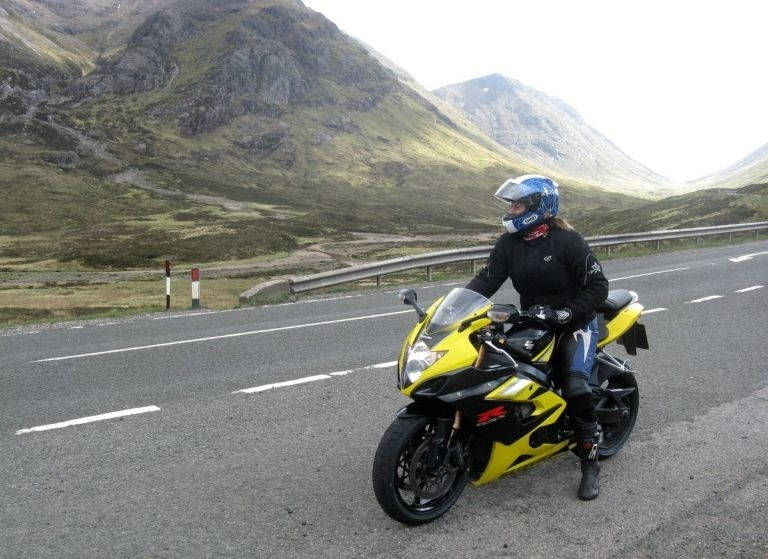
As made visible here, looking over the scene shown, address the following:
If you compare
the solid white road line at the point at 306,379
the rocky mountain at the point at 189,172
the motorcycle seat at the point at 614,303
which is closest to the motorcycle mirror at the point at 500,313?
the motorcycle seat at the point at 614,303

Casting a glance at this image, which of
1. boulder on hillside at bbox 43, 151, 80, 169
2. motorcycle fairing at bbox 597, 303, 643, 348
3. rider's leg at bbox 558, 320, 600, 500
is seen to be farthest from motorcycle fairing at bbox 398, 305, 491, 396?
boulder on hillside at bbox 43, 151, 80, 169

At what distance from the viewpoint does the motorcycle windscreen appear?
159 inches

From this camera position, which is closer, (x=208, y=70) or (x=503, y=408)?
(x=503, y=408)

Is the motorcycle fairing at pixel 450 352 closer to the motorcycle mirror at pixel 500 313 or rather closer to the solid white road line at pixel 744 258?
the motorcycle mirror at pixel 500 313

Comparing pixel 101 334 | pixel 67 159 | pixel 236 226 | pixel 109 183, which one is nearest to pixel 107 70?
pixel 67 159

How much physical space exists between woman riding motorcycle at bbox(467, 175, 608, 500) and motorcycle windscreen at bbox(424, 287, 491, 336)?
40cm

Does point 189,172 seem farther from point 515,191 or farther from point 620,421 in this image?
point 515,191

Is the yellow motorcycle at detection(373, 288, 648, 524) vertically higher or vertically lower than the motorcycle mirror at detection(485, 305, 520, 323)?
lower

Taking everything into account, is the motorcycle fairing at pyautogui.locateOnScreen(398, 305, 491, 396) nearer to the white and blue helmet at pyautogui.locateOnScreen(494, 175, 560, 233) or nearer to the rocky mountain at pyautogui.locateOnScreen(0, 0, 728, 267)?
the white and blue helmet at pyautogui.locateOnScreen(494, 175, 560, 233)

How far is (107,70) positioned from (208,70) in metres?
28.6

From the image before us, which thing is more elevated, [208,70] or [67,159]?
[208,70]

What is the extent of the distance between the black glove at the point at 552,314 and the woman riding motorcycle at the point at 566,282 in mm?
76

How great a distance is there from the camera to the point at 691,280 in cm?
1533

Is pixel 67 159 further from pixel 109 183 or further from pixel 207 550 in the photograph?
pixel 207 550
